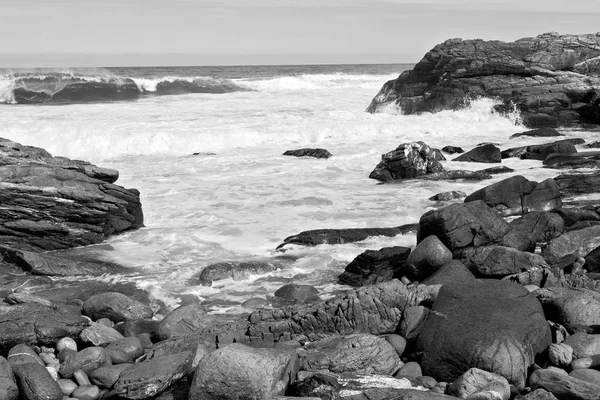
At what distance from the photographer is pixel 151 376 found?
5.84 metres

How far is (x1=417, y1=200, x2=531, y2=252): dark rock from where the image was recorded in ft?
30.5

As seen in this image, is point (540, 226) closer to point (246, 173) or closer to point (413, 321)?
point (413, 321)

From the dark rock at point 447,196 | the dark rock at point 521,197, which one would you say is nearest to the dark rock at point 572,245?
the dark rock at point 521,197

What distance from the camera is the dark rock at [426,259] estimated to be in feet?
28.5

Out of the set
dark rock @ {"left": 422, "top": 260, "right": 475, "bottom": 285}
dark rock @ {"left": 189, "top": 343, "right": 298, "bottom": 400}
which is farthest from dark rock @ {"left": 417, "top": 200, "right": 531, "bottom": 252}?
dark rock @ {"left": 189, "top": 343, "right": 298, "bottom": 400}

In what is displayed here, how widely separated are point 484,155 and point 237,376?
1382 centimetres

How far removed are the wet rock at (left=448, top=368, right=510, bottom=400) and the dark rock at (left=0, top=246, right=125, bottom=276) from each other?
19.3 feet

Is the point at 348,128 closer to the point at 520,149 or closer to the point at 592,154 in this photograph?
the point at 520,149

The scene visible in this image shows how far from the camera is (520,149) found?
1859 centimetres

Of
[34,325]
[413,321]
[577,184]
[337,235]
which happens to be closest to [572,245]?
[413,321]

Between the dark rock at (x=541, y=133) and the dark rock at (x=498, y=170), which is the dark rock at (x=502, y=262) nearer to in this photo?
the dark rock at (x=498, y=170)

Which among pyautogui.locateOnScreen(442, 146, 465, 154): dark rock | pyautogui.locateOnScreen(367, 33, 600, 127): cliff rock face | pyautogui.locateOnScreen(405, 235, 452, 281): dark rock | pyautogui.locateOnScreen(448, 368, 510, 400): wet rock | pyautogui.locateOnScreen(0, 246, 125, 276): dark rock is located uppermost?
pyautogui.locateOnScreen(367, 33, 600, 127): cliff rock face

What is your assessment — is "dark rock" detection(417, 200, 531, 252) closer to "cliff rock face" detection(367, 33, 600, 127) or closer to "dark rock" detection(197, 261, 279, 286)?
"dark rock" detection(197, 261, 279, 286)

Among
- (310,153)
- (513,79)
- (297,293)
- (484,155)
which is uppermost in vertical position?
(513,79)
